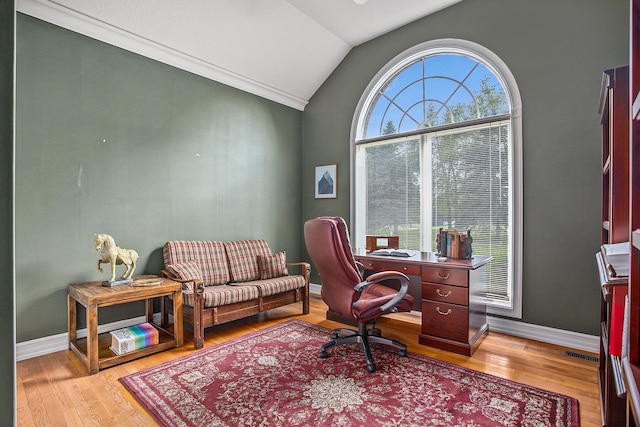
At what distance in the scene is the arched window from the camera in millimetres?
3432

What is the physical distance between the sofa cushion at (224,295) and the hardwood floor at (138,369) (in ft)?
1.13

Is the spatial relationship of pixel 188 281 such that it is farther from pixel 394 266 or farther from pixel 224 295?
pixel 394 266

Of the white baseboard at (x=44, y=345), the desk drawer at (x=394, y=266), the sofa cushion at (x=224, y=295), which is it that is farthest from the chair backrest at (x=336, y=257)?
the white baseboard at (x=44, y=345)

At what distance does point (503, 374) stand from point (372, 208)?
2.52 meters

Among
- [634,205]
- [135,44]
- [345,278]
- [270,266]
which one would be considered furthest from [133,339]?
[634,205]

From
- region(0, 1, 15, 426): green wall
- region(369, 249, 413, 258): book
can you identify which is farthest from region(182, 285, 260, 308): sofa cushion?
region(0, 1, 15, 426): green wall

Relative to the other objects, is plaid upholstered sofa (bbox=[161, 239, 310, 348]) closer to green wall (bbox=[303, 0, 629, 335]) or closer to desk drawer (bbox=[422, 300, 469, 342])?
desk drawer (bbox=[422, 300, 469, 342])

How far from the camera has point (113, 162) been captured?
3285 mm

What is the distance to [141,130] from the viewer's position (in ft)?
11.5

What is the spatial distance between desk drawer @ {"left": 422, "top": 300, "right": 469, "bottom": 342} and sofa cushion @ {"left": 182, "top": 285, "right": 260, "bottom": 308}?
5.56ft

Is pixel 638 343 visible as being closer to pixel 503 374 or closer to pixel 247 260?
pixel 503 374

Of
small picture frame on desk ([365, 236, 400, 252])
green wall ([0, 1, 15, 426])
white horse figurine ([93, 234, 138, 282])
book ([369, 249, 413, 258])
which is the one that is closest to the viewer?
green wall ([0, 1, 15, 426])

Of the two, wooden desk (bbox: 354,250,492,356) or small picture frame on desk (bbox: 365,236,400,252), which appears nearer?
wooden desk (bbox: 354,250,492,356)

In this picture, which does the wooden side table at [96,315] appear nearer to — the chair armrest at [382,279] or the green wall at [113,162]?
the green wall at [113,162]
